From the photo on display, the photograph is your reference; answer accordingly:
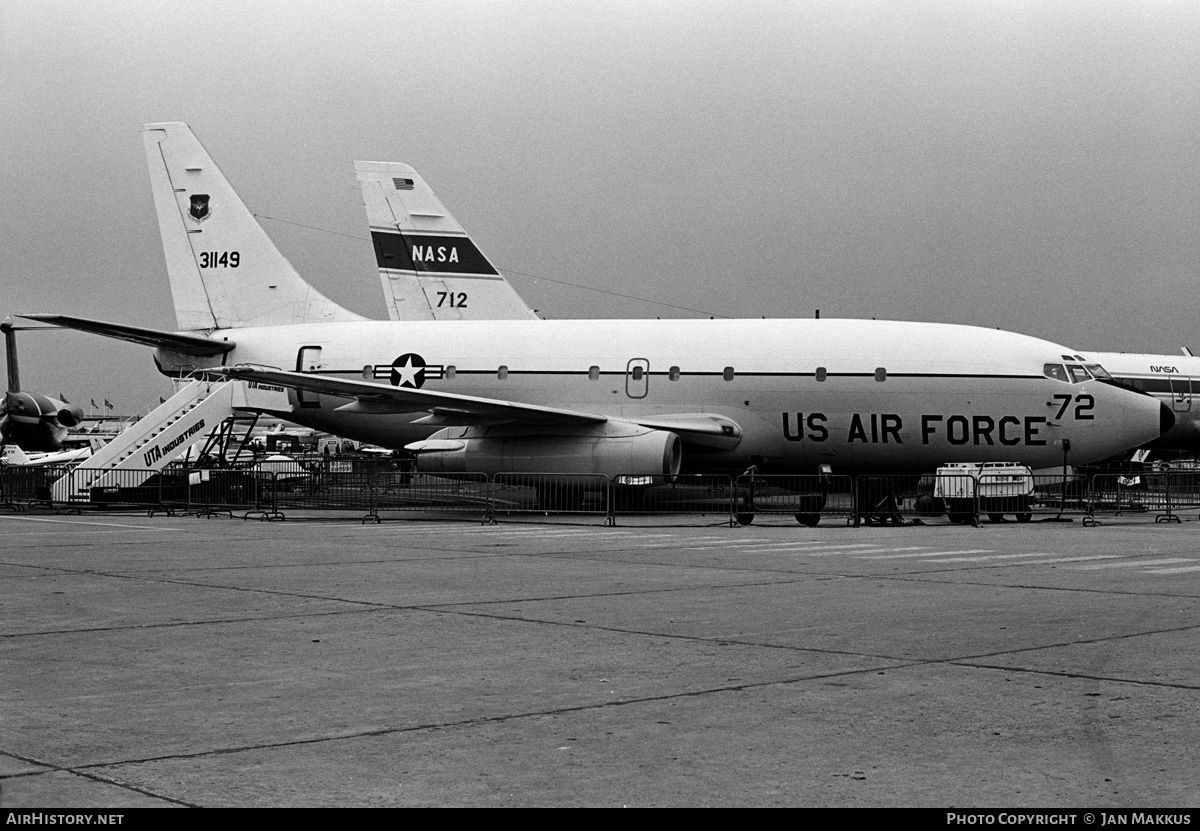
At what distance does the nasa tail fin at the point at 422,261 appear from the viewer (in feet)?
136

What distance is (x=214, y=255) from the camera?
32594 millimetres

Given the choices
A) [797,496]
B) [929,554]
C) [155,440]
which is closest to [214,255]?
[155,440]

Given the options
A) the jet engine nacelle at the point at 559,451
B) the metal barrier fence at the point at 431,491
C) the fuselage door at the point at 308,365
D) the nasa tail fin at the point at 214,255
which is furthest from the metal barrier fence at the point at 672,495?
the nasa tail fin at the point at 214,255

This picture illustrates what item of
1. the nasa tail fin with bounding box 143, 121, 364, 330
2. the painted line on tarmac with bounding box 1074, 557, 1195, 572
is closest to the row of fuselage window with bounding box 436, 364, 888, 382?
the nasa tail fin with bounding box 143, 121, 364, 330

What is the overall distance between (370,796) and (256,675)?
105 inches

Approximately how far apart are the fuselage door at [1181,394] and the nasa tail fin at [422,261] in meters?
19.2

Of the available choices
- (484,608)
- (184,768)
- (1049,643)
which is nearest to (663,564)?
(484,608)

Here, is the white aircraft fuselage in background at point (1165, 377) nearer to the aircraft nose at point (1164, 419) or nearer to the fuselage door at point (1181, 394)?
the fuselage door at point (1181, 394)

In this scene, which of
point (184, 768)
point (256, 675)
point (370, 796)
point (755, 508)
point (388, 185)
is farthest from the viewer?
point (388, 185)

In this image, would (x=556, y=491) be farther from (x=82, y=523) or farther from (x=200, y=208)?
Result: (x=200, y=208)

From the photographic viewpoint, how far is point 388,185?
41562mm

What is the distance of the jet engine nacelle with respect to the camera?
2588 cm

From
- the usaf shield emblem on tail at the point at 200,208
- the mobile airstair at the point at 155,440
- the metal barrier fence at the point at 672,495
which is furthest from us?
the usaf shield emblem on tail at the point at 200,208

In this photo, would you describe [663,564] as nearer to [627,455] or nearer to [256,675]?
[256,675]
